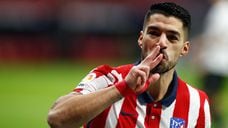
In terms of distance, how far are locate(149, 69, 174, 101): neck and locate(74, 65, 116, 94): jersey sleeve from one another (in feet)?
1.04

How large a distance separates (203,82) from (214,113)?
439 mm

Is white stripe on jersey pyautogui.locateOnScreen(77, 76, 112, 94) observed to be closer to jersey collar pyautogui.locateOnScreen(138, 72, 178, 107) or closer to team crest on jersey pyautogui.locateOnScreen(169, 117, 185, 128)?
jersey collar pyautogui.locateOnScreen(138, 72, 178, 107)

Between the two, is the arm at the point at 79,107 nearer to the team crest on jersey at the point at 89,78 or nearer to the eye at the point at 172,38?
the team crest on jersey at the point at 89,78

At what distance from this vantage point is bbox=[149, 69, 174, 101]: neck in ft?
17.8

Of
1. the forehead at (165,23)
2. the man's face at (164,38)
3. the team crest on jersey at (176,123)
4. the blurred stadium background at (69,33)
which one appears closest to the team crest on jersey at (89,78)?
the man's face at (164,38)

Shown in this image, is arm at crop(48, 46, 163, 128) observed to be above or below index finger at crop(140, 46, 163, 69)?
below

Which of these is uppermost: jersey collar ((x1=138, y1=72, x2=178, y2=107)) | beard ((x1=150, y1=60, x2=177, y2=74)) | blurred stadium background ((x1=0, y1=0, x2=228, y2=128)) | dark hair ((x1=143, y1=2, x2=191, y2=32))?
dark hair ((x1=143, y1=2, x2=191, y2=32))

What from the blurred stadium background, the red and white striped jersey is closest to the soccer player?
the red and white striped jersey

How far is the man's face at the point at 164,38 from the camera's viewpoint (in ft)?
16.6

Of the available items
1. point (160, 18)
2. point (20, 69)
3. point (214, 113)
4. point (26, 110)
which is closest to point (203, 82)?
point (214, 113)

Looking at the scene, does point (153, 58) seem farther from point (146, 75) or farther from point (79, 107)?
point (79, 107)

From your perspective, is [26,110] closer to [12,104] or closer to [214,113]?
[12,104]

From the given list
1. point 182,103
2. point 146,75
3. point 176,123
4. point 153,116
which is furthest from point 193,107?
point 146,75

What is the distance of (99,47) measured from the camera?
19.9 metres
